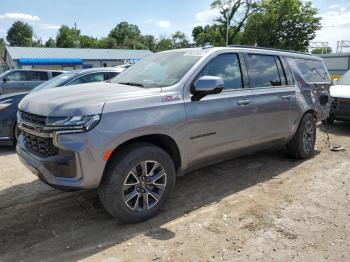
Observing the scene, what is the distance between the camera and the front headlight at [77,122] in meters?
3.29

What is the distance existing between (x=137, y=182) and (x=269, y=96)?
2.51 m

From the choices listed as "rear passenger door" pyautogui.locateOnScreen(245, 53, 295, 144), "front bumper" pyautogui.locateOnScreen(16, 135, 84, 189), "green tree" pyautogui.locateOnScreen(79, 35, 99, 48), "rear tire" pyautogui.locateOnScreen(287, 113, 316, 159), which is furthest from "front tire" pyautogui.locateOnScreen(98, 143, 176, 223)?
"green tree" pyautogui.locateOnScreen(79, 35, 99, 48)

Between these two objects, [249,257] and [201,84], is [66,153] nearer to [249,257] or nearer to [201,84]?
[201,84]

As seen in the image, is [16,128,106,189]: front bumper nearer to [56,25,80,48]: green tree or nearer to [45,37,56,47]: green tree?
[56,25,80,48]: green tree

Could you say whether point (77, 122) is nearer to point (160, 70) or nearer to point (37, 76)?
point (160, 70)

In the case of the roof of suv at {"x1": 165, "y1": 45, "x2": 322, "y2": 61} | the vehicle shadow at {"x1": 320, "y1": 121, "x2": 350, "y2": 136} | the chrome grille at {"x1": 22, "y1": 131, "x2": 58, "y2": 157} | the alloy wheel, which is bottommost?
the vehicle shadow at {"x1": 320, "y1": 121, "x2": 350, "y2": 136}

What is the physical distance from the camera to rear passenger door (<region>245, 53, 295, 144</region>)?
197 inches

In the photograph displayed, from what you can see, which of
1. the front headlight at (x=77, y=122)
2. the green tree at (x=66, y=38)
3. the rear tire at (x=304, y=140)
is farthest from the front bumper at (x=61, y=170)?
the green tree at (x=66, y=38)

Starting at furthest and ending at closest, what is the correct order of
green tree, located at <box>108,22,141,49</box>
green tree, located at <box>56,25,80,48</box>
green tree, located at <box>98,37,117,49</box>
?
green tree, located at <box>108,22,141,49</box> → green tree, located at <box>98,37,117,49</box> → green tree, located at <box>56,25,80,48</box>

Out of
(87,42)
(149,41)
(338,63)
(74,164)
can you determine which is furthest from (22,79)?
(149,41)

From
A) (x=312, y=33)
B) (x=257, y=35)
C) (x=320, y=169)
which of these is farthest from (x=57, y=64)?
(x=320, y=169)

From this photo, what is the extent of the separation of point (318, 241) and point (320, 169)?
251 centimetres

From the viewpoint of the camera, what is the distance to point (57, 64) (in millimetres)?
40781

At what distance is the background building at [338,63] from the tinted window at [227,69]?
23.6 m
